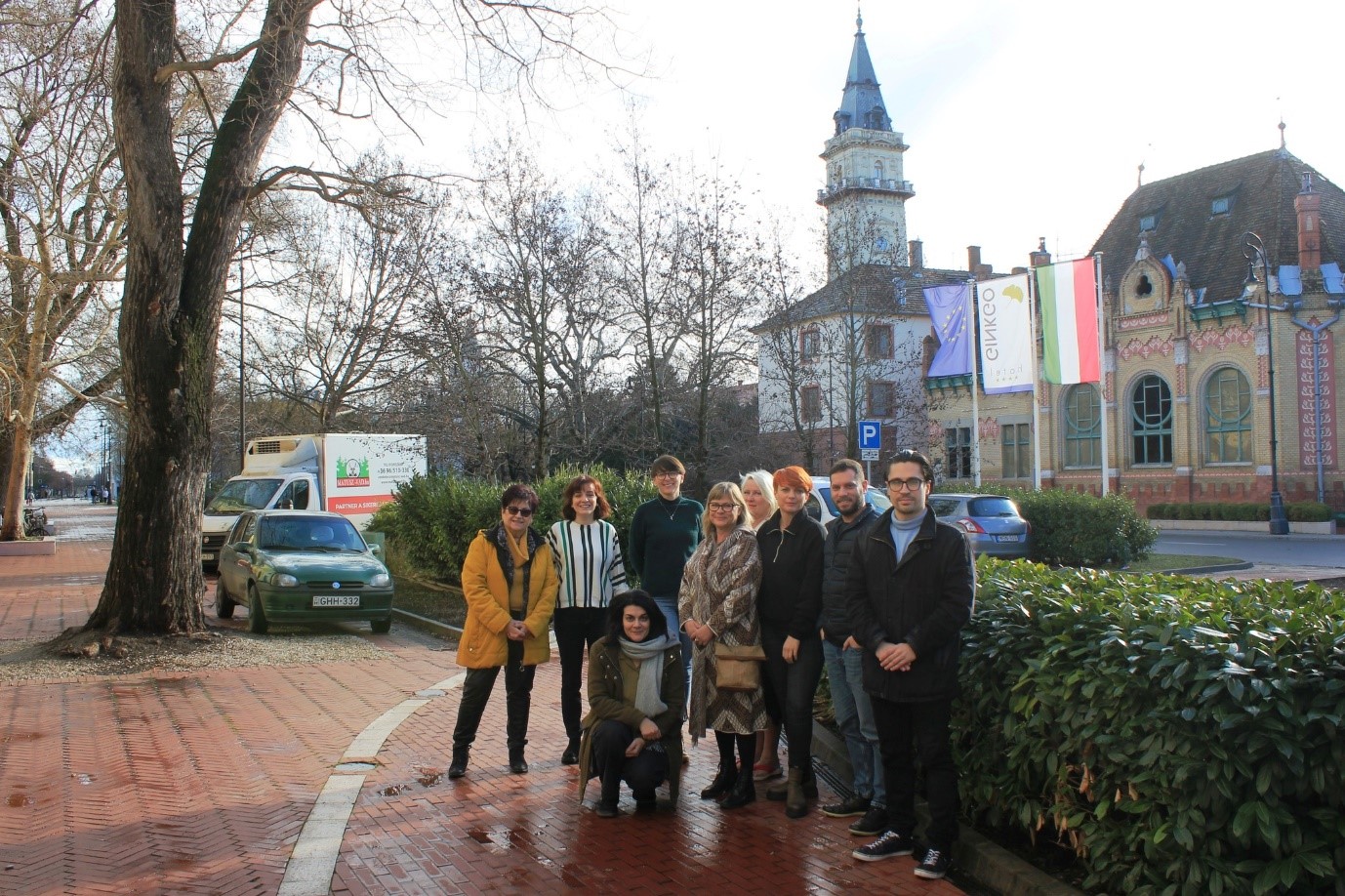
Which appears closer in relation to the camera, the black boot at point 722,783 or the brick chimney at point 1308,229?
the black boot at point 722,783

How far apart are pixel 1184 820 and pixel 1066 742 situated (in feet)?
2.25

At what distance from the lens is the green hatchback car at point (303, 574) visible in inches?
504

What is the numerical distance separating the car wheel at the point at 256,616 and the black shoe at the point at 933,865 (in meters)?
10.1

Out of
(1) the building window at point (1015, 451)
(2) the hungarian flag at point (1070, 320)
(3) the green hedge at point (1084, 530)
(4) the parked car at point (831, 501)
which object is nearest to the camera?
(4) the parked car at point (831, 501)

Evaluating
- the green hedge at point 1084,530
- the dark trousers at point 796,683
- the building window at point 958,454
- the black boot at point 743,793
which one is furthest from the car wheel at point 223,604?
the building window at point 958,454

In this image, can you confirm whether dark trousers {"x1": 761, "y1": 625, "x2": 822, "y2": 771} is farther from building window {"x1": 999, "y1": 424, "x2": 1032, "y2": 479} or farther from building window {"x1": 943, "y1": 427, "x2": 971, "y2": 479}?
building window {"x1": 999, "y1": 424, "x2": 1032, "y2": 479}

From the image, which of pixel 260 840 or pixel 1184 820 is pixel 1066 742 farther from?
pixel 260 840

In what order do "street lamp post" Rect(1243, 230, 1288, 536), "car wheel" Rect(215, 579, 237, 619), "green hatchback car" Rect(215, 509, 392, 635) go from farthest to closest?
1. "street lamp post" Rect(1243, 230, 1288, 536)
2. "car wheel" Rect(215, 579, 237, 619)
3. "green hatchback car" Rect(215, 509, 392, 635)

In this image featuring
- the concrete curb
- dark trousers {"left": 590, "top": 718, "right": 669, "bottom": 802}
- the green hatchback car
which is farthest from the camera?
the green hatchback car

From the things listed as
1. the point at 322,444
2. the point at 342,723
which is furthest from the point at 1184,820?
the point at 322,444

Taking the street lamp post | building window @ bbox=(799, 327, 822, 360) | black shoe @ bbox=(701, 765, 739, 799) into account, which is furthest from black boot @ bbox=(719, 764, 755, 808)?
the street lamp post

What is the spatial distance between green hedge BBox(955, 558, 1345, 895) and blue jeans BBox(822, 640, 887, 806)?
18.7 inches

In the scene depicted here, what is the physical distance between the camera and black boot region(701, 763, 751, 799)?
617cm

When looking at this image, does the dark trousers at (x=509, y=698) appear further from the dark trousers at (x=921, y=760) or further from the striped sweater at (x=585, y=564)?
the dark trousers at (x=921, y=760)
